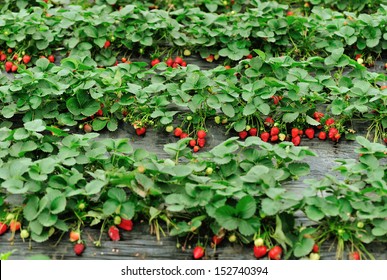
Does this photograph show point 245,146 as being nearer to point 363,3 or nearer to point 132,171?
point 132,171

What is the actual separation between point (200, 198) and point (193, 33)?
6.42ft

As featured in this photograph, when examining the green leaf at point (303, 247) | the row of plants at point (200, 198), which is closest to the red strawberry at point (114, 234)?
the row of plants at point (200, 198)

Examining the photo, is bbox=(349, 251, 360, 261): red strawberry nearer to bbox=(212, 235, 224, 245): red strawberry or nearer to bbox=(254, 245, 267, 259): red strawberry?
bbox=(254, 245, 267, 259): red strawberry

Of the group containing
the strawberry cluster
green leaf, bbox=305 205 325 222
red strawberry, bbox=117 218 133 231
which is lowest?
red strawberry, bbox=117 218 133 231

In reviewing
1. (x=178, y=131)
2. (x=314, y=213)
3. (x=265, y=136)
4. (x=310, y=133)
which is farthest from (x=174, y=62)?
(x=314, y=213)

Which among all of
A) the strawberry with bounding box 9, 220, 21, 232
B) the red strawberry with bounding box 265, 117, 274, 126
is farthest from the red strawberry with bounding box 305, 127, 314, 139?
the strawberry with bounding box 9, 220, 21, 232

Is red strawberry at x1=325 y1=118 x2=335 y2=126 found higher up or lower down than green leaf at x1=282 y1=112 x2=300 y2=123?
lower down

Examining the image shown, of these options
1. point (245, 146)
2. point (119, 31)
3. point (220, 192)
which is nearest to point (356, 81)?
point (245, 146)

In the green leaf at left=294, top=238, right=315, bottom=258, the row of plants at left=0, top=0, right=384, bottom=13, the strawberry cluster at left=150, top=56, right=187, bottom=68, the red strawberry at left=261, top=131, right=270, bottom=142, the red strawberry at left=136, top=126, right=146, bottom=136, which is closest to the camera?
the green leaf at left=294, top=238, right=315, bottom=258

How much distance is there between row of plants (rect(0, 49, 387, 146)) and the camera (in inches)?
154

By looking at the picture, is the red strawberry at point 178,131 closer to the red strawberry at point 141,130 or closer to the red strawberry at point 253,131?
the red strawberry at point 141,130

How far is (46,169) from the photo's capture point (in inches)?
126

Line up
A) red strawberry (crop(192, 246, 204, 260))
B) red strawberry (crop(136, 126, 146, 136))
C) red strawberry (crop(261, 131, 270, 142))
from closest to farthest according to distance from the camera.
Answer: red strawberry (crop(192, 246, 204, 260)) < red strawberry (crop(261, 131, 270, 142)) < red strawberry (crop(136, 126, 146, 136))

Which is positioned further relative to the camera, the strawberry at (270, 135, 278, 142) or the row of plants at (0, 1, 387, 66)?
the row of plants at (0, 1, 387, 66)
